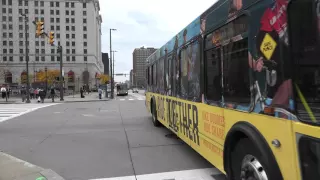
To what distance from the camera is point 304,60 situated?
104 inches

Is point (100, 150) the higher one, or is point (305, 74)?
point (305, 74)

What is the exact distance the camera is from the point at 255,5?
3.20 metres

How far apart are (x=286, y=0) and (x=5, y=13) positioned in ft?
441

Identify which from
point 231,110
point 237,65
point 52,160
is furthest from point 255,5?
point 52,160

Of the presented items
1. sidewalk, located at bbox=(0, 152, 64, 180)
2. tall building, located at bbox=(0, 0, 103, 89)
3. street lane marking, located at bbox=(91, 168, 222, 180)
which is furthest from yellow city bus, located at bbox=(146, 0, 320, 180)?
tall building, located at bbox=(0, 0, 103, 89)

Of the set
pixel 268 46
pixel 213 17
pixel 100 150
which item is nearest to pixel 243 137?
pixel 268 46

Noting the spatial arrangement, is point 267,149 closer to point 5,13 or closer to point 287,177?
point 287,177

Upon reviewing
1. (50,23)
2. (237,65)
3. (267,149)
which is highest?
(50,23)

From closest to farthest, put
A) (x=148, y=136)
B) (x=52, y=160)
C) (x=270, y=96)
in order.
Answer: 1. (x=270, y=96)
2. (x=52, y=160)
3. (x=148, y=136)

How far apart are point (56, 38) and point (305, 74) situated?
124 meters

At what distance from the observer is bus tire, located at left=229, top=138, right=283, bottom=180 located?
2.99 m

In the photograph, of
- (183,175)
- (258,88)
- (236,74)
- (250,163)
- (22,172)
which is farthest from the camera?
(22,172)

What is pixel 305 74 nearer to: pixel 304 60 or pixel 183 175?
pixel 304 60

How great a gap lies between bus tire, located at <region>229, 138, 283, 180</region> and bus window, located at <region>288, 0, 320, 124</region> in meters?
0.69
